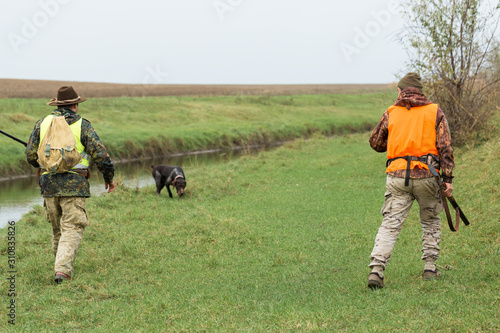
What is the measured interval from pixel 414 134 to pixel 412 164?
33 centimetres

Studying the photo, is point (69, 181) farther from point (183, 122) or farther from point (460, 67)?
point (183, 122)

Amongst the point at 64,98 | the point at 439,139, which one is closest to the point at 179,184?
the point at 64,98

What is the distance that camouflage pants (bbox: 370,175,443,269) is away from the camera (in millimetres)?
5527

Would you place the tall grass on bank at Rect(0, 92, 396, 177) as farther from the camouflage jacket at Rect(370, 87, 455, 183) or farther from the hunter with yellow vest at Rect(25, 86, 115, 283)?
the camouflage jacket at Rect(370, 87, 455, 183)

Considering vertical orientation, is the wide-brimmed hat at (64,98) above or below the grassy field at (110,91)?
above

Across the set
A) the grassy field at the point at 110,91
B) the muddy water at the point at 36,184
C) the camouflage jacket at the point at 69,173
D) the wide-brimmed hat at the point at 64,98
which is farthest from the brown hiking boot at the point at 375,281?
the grassy field at the point at 110,91

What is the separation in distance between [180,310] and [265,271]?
1696 mm

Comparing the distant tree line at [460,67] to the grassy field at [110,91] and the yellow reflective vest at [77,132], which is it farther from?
the grassy field at [110,91]

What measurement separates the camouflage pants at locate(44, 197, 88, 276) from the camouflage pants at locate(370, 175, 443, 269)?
3.72 m

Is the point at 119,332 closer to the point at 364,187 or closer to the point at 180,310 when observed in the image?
the point at 180,310

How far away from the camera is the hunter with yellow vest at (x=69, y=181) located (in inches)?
255

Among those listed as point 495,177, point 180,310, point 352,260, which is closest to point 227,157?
point 495,177

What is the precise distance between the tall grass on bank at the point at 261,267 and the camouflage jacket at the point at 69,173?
1.12 meters

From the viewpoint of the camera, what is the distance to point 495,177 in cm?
1021
